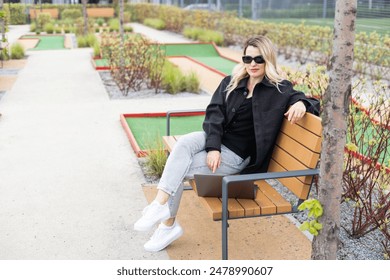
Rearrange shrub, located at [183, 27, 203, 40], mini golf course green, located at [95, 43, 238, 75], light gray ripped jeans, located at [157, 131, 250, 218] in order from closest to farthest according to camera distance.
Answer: light gray ripped jeans, located at [157, 131, 250, 218], mini golf course green, located at [95, 43, 238, 75], shrub, located at [183, 27, 203, 40]

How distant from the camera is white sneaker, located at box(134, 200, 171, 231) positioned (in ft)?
12.9

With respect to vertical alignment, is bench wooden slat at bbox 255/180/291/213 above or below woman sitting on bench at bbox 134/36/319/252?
below

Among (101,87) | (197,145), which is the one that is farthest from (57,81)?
(197,145)

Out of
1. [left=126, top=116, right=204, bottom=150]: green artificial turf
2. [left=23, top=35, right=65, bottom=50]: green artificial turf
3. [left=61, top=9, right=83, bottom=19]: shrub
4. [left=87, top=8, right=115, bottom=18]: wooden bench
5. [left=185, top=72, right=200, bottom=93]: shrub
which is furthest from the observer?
[left=87, top=8, right=115, bottom=18]: wooden bench

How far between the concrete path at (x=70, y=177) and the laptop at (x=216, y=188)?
0.57m

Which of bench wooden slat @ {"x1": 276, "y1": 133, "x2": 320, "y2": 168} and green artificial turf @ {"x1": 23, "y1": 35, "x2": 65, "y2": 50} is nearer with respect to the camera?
bench wooden slat @ {"x1": 276, "y1": 133, "x2": 320, "y2": 168}

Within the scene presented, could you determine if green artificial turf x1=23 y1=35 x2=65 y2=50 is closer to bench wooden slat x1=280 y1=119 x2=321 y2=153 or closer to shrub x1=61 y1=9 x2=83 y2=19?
shrub x1=61 y1=9 x2=83 y2=19

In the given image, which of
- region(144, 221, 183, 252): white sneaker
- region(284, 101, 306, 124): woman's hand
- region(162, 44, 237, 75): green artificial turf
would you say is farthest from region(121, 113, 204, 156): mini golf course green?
region(162, 44, 237, 75): green artificial turf

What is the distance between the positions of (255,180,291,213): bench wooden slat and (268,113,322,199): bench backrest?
0.48 feet

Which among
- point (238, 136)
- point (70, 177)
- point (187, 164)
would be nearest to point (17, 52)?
point (70, 177)

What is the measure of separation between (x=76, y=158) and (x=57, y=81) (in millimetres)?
6205

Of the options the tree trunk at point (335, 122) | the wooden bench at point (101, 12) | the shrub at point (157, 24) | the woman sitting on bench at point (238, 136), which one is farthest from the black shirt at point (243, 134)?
the wooden bench at point (101, 12)

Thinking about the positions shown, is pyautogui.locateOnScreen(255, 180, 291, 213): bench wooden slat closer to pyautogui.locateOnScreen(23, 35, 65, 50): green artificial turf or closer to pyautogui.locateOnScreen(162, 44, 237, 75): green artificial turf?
pyautogui.locateOnScreen(162, 44, 237, 75): green artificial turf

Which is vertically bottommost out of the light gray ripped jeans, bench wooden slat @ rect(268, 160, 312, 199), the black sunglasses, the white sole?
the white sole
